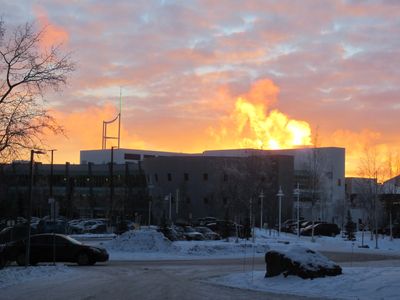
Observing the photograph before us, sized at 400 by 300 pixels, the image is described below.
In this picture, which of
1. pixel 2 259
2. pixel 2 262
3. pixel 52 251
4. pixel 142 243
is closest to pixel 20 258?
pixel 52 251

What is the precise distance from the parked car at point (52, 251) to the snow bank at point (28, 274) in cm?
416

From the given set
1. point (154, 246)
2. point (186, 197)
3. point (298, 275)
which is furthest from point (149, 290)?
point (186, 197)

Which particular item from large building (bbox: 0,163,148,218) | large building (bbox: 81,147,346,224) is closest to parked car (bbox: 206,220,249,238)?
large building (bbox: 81,147,346,224)

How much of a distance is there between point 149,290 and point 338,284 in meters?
5.16

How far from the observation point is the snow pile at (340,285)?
15.0 meters

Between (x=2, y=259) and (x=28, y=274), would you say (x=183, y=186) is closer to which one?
(x=2, y=259)

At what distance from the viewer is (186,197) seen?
117875 millimetres

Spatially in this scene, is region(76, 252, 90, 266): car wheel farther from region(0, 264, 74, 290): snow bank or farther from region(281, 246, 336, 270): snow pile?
region(281, 246, 336, 270): snow pile

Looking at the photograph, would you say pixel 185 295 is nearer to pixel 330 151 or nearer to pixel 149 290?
pixel 149 290

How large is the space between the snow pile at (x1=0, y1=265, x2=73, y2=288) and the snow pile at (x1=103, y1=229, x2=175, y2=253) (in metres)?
12.8

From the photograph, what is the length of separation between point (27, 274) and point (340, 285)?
1098 centimetres

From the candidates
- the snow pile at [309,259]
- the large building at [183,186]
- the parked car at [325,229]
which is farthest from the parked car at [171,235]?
the large building at [183,186]

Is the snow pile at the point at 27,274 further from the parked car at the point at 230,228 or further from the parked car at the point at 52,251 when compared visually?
the parked car at the point at 230,228

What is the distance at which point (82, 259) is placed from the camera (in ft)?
92.3
